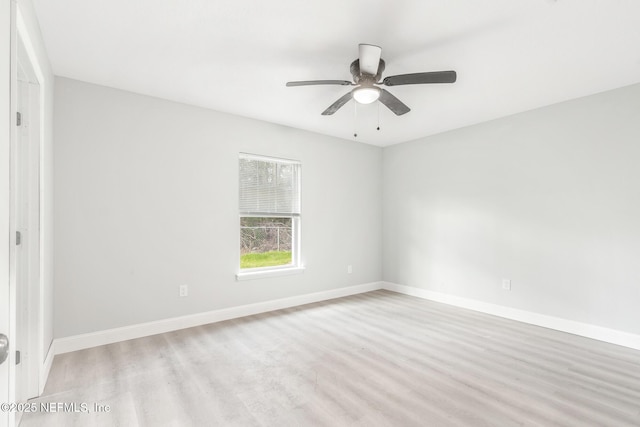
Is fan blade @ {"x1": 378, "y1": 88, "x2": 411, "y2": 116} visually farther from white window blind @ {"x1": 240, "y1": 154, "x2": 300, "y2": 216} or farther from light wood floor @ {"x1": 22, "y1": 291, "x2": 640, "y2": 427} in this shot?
light wood floor @ {"x1": 22, "y1": 291, "x2": 640, "y2": 427}

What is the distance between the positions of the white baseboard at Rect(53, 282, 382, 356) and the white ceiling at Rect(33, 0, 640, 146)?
8.13ft

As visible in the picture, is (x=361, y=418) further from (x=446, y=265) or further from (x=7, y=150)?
(x=446, y=265)

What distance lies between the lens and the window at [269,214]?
4.08m

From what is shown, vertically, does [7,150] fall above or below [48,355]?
above

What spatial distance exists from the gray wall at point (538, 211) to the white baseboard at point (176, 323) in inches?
71.7

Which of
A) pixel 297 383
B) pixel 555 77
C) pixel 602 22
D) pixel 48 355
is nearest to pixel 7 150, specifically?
pixel 297 383

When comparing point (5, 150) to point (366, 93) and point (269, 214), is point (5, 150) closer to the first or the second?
point (366, 93)

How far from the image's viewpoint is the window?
13.4 feet

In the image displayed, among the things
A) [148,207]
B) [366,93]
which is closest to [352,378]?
[366,93]

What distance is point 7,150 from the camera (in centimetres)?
103

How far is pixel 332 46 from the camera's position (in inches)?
95.7

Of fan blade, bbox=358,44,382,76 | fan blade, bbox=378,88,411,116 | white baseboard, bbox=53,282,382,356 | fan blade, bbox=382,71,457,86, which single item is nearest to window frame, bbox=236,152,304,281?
white baseboard, bbox=53,282,382,356

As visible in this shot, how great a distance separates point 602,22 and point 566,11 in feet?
1.10

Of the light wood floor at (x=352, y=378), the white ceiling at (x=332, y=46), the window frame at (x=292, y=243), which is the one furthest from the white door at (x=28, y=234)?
the window frame at (x=292, y=243)
